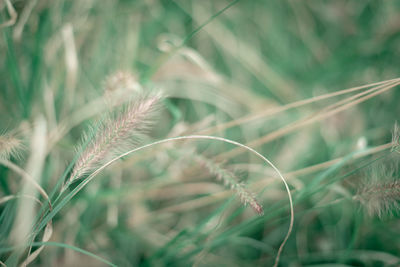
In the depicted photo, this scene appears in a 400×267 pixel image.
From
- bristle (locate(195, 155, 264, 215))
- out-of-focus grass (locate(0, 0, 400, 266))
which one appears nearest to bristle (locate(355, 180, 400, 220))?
out-of-focus grass (locate(0, 0, 400, 266))

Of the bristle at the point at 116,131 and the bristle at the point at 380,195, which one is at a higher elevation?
the bristle at the point at 380,195

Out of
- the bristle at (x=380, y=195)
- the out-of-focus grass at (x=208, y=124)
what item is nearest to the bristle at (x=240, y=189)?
the out-of-focus grass at (x=208, y=124)

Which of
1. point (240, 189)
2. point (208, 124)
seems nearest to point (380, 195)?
point (240, 189)

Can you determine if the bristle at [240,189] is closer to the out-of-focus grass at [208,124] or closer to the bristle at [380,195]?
the out-of-focus grass at [208,124]

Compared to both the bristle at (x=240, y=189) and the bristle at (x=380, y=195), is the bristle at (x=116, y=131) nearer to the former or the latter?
the bristle at (x=240, y=189)

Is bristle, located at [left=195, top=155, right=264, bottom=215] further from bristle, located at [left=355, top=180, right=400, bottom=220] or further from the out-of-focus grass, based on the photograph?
bristle, located at [left=355, top=180, right=400, bottom=220]

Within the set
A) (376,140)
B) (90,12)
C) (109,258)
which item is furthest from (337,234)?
(90,12)

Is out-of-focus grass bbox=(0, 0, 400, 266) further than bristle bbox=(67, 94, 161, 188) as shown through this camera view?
Yes

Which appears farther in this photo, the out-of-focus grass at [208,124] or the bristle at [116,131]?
the out-of-focus grass at [208,124]

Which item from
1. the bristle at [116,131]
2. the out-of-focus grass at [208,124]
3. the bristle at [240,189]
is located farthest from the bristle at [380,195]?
the bristle at [116,131]
